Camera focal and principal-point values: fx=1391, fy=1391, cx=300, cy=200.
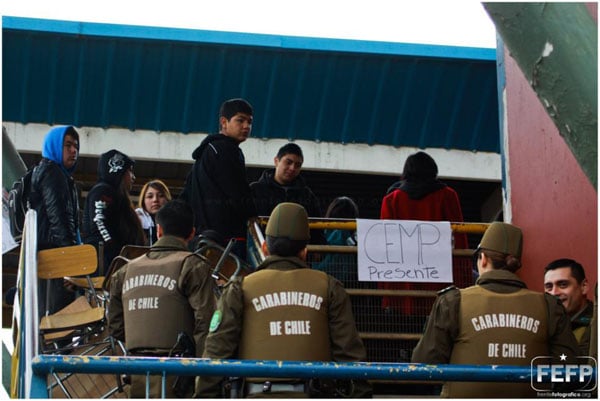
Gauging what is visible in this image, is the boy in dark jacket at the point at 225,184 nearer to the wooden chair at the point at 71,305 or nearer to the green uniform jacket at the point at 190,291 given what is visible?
the wooden chair at the point at 71,305

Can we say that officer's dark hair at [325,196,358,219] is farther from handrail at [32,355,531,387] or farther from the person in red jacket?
handrail at [32,355,531,387]

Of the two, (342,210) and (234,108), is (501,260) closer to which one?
(234,108)

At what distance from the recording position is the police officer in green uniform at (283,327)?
7633mm

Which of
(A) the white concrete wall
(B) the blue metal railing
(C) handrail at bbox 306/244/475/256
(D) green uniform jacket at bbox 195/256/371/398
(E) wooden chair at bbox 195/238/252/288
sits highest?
(A) the white concrete wall

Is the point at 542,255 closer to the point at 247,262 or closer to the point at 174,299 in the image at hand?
the point at 247,262

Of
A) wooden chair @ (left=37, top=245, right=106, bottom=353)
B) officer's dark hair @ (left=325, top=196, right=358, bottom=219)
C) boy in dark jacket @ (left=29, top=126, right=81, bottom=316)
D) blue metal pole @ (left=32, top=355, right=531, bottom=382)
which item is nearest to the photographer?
blue metal pole @ (left=32, top=355, right=531, bottom=382)

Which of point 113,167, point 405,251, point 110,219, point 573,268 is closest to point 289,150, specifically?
point 405,251

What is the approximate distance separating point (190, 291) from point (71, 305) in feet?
6.65

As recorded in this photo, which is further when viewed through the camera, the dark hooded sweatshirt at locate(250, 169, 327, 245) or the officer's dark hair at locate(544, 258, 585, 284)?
the dark hooded sweatshirt at locate(250, 169, 327, 245)

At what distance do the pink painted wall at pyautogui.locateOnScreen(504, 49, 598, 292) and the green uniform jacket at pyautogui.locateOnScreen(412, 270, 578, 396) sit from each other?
92.8 inches

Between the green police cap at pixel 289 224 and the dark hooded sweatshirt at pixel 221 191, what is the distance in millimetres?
2379

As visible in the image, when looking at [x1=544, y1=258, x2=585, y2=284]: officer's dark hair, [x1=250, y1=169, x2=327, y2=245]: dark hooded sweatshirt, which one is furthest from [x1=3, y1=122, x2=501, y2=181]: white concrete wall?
[x1=544, y1=258, x2=585, y2=284]: officer's dark hair

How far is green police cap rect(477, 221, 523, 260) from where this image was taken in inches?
314

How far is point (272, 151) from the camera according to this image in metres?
19.5
